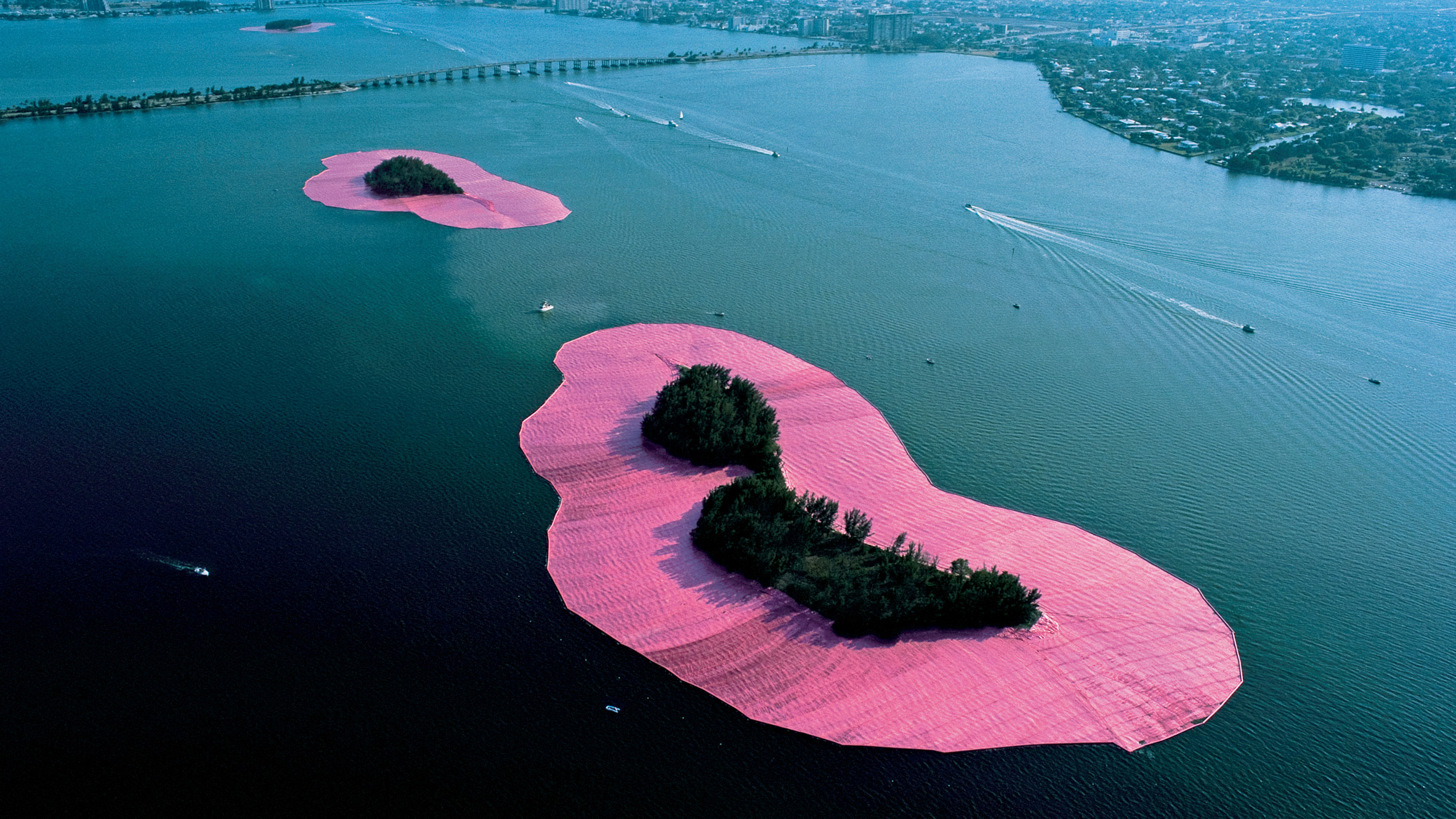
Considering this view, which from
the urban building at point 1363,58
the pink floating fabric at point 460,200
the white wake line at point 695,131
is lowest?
the pink floating fabric at point 460,200

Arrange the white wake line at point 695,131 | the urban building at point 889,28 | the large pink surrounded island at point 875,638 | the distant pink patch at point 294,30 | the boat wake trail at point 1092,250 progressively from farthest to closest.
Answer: the urban building at point 889,28 → the distant pink patch at point 294,30 → the white wake line at point 695,131 → the boat wake trail at point 1092,250 → the large pink surrounded island at point 875,638

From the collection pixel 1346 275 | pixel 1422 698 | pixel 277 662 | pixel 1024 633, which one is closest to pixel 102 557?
pixel 277 662

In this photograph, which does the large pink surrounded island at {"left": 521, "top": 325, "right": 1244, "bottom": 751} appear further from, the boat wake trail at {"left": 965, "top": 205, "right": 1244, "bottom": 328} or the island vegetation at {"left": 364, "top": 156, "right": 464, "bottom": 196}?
the island vegetation at {"left": 364, "top": 156, "right": 464, "bottom": 196}

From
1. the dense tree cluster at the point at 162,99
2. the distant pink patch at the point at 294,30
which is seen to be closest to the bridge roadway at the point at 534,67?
the dense tree cluster at the point at 162,99

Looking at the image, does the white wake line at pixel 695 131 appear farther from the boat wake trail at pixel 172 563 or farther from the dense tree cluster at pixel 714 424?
the boat wake trail at pixel 172 563

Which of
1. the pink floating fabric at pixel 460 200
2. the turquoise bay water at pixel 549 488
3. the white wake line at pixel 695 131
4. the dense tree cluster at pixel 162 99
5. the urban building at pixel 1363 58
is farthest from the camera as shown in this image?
the urban building at pixel 1363 58

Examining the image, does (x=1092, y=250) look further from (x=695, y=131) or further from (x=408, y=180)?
(x=408, y=180)

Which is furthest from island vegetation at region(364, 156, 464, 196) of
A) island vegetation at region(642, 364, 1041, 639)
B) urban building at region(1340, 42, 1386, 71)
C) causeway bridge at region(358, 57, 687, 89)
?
urban building at region(1340, 42, 1386, 71)
